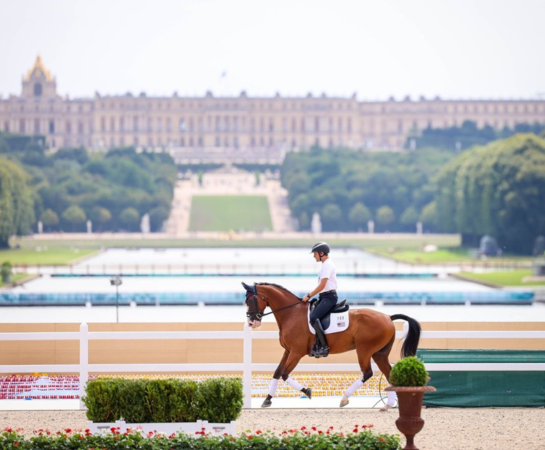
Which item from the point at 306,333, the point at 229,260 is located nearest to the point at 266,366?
the point at 306,333

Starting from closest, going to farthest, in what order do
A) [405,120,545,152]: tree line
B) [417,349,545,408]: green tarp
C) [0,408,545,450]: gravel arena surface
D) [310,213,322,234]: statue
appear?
[0,408,545,450]: gravel arena surface
[417,349,545,408]: green tarp
[310,213,322,234]: statue
[405,120,545,152]: tree line

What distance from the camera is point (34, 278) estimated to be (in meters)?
38.0

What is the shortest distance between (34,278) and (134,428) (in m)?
29.8

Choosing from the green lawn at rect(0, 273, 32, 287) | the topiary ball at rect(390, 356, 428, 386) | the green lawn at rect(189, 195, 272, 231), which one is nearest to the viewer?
Result: the topiary ball at rect(390, 356, 428, 386)

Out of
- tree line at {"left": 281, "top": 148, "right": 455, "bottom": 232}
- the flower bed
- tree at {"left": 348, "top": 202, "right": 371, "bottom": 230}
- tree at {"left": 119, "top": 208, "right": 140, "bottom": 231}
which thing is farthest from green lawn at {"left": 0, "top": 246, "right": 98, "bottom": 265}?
the flower bed

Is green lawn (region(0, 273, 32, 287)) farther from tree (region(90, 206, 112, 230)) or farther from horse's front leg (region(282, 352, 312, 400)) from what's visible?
tree (region(90, 206, 112, 230))

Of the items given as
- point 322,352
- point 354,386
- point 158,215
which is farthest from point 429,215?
point 322,352

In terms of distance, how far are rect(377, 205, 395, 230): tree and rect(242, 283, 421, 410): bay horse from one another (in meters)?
62.5

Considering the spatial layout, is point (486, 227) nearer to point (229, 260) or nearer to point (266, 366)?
point (229, 260)

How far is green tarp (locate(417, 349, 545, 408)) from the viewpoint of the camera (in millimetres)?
10727

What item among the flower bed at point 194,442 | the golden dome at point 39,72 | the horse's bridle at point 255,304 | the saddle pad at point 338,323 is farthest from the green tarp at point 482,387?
the golden dome at point 39,72

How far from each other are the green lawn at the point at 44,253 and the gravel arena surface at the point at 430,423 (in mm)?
34875

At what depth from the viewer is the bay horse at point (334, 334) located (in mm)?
10141

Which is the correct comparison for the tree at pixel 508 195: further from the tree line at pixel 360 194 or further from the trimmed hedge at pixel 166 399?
the trimmed hedge at pixel 166 399
